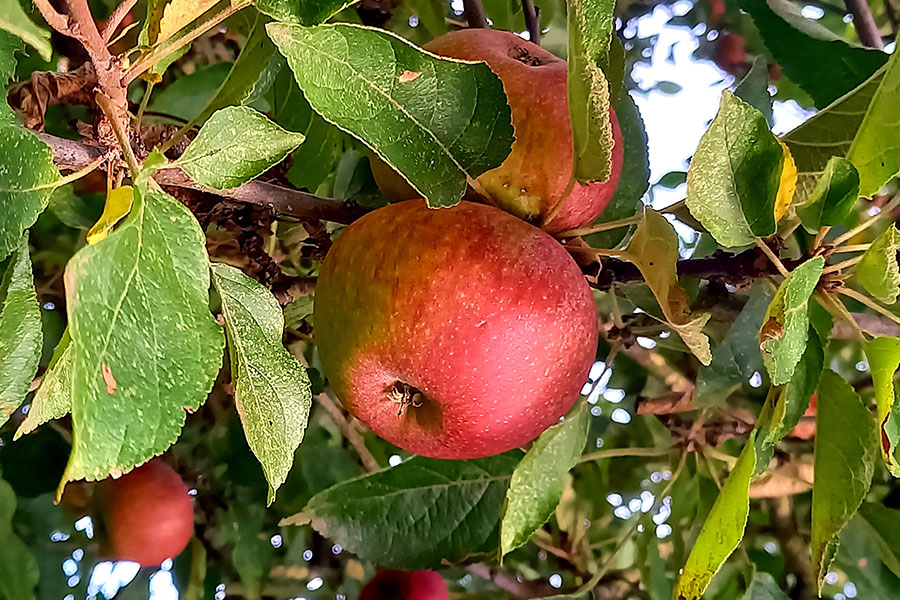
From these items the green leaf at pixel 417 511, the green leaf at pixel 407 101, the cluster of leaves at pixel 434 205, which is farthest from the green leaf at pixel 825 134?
the green leaf at pixel 417 511

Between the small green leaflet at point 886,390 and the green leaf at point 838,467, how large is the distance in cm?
2

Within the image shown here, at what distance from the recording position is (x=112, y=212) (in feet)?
0.85

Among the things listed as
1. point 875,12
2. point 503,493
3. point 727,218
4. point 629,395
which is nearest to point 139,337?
point 727,218

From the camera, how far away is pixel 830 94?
1.77ft

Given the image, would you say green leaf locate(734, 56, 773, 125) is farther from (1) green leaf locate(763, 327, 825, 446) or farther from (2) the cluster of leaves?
(1) green leaf locate(763, 327, 825, 446)

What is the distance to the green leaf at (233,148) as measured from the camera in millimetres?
278

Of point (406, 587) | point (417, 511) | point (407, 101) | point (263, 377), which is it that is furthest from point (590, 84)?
point (406, 587)

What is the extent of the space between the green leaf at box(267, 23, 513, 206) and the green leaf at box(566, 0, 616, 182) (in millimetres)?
32

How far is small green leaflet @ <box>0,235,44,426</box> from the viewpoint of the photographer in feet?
0.89

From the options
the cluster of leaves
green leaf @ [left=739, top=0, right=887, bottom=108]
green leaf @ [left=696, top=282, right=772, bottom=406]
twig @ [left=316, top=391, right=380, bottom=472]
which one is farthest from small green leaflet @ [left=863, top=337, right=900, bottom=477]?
Answer: twig @ [left=316, top=391, right=380, bottom=472]

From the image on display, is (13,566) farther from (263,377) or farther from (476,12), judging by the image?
(476,12)

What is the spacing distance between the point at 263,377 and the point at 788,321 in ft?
0.74

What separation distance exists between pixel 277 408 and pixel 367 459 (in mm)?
568

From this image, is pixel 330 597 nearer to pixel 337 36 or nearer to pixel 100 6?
pixel 100 6
